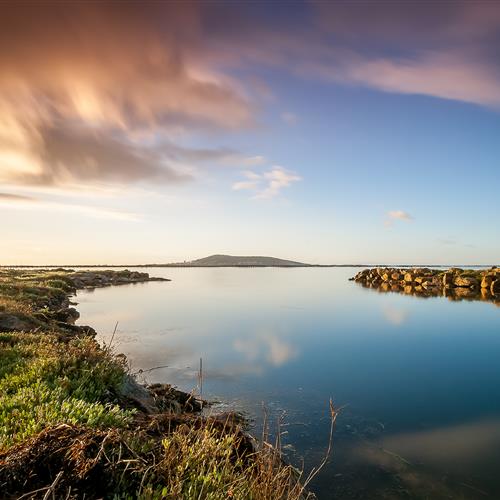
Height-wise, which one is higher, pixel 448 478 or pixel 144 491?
pixel 144 491

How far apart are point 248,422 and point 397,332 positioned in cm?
1896

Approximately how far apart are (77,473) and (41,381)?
4633mm

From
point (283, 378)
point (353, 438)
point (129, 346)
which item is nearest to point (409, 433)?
point (353, 438)

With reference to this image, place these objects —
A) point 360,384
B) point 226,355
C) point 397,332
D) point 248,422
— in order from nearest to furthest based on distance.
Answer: point 248,422 < point 360,384 < point 226,355 < point 397,332

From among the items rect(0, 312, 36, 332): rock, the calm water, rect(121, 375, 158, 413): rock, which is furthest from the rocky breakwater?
rect(0, 312, 36, 332): rock

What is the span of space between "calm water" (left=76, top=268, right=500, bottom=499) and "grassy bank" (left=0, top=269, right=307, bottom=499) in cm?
253

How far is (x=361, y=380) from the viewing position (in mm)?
15820

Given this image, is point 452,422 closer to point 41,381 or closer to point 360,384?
point 360,384

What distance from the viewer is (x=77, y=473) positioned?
4.27 meters

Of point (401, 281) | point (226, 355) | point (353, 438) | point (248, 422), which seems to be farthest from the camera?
point (401, 281)

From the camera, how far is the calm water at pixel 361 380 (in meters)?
8.70

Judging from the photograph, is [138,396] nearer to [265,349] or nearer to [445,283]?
[265,349]

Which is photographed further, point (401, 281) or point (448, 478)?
point (401, 281)

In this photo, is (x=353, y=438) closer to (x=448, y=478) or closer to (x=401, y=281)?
(x=448, y=478)
